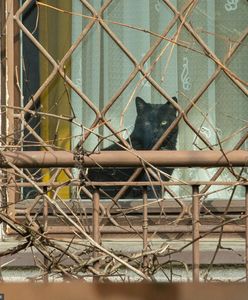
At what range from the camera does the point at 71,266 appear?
4.21 m

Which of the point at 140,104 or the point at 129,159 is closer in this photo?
the point at 129,159

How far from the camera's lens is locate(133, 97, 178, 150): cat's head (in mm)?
6004

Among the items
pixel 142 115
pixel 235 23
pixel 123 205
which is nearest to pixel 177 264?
pixel 123 205

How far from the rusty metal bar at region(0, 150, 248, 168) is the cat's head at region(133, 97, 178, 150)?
223cm

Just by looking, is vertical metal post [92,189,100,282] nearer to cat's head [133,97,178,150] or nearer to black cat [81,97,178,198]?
black cat [81,97,178,198]

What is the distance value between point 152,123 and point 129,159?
2.34 meters

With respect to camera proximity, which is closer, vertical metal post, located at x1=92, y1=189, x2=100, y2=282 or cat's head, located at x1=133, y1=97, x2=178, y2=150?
vertical metal post, located at x1=92, y1=189, x2=100, y2=282

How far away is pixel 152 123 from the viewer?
19.8 ft

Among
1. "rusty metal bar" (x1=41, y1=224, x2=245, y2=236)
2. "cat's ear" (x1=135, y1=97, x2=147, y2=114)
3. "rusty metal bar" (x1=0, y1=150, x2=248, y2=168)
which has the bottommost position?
"rusty metal bar" (x1=41, y1=224, x2=245, y2=236)

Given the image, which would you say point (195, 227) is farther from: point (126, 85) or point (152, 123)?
point (152, 123)

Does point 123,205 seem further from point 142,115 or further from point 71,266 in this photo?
point 71,266

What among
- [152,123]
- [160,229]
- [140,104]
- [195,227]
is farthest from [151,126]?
[195,227]

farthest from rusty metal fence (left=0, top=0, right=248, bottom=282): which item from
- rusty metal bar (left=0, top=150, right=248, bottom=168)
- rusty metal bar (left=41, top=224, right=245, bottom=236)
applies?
rusty metal bar (left=0, top=150, right=248, bottom=168)

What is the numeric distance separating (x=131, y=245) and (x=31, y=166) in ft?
5.94
